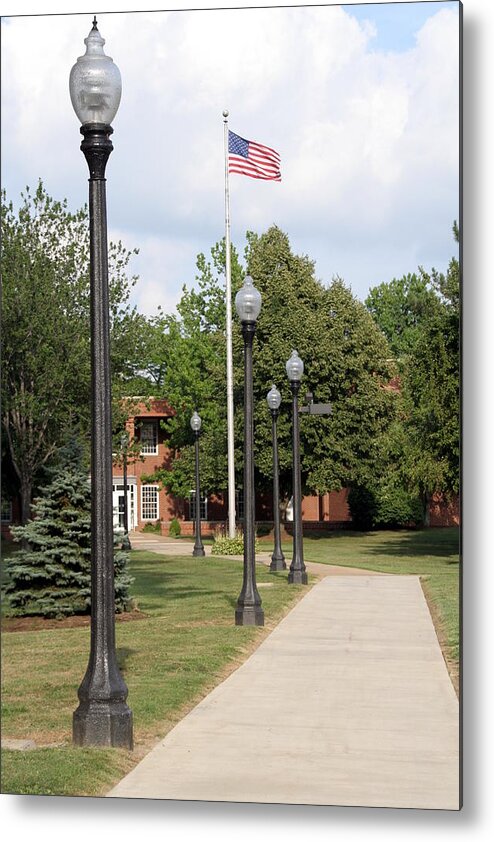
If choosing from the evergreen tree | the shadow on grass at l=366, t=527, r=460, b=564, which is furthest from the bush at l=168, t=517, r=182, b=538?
the evergreen tree

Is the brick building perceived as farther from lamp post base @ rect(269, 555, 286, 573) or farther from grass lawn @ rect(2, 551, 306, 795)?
grass lawn @ rect(2, 551, 306, 795)

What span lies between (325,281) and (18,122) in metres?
42.8

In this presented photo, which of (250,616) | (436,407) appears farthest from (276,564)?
(250,616)

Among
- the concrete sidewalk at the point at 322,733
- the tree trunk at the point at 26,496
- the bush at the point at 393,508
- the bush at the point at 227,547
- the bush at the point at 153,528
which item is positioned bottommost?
the bush at the point at 153,528

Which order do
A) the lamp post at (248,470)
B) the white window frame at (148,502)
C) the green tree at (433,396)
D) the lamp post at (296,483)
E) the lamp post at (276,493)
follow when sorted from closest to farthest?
the lamp post at (248,470)
the green tree at (433,396)
the lamp post at (296,483)
the lamp post at (276,493)
the white window frame at (148,502)

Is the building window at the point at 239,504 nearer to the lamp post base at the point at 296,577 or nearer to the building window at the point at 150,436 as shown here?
the building window at the point at 150,436

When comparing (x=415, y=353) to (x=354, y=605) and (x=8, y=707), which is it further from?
(x=8, y=707)

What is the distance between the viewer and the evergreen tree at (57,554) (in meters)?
16.5

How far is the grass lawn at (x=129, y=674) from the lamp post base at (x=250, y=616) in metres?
0.23

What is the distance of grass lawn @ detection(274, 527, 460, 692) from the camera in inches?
629

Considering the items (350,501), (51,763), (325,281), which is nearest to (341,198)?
(51,763)

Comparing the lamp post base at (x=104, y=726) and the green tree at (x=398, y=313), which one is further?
the green tree at (x=398, y=313)

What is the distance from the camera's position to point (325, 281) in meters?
51.9

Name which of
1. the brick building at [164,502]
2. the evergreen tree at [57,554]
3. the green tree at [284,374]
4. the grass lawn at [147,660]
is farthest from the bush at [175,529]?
the evergreen tree at [57,554]
